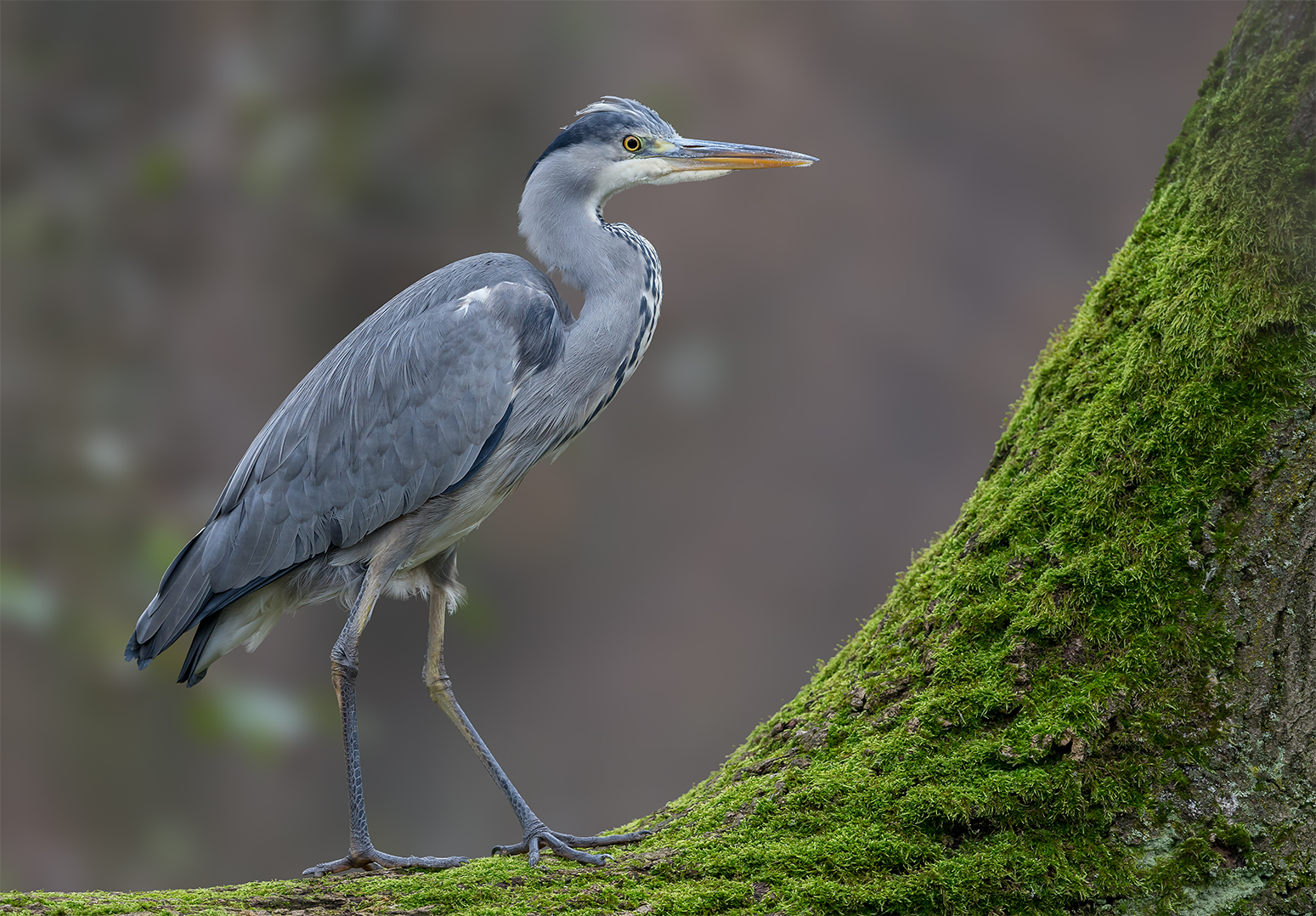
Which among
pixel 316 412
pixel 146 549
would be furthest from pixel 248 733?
pixel 316 412

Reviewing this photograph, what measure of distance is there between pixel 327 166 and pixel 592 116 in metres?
4.17

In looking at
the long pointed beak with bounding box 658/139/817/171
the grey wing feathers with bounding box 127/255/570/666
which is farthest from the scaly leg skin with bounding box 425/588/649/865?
the long pointed beak with bounding box 658/139/817/171

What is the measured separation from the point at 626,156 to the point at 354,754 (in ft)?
5.67

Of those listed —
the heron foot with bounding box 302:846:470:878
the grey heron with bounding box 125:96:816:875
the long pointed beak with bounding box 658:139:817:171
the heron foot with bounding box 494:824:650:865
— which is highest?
the long pointed beak with bounding box 658:139:817:171

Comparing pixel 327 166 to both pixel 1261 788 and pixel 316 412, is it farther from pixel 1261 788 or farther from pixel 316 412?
pixel 1261 788

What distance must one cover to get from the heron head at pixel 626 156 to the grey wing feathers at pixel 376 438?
0.34 meters

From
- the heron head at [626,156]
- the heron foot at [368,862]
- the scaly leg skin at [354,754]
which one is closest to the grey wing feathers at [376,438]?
the scaly leg skin at [354,754]

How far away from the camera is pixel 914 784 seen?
6.25 feet

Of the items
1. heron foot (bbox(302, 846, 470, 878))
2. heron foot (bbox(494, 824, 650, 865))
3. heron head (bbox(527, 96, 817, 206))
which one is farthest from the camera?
heron head (bbox(527, 96, 817, 206))

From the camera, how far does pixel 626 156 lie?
2879mm

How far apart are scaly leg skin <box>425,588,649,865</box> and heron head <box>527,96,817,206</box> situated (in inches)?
47.9

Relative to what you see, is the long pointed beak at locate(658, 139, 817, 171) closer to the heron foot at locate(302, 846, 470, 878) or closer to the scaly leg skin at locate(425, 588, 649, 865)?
the scaly leg skin at locate(425, 588, 649, 865)

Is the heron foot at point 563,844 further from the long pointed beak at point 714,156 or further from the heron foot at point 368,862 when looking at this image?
the long pointed beak at point 714,156

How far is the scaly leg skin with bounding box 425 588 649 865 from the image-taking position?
2.16 meters
